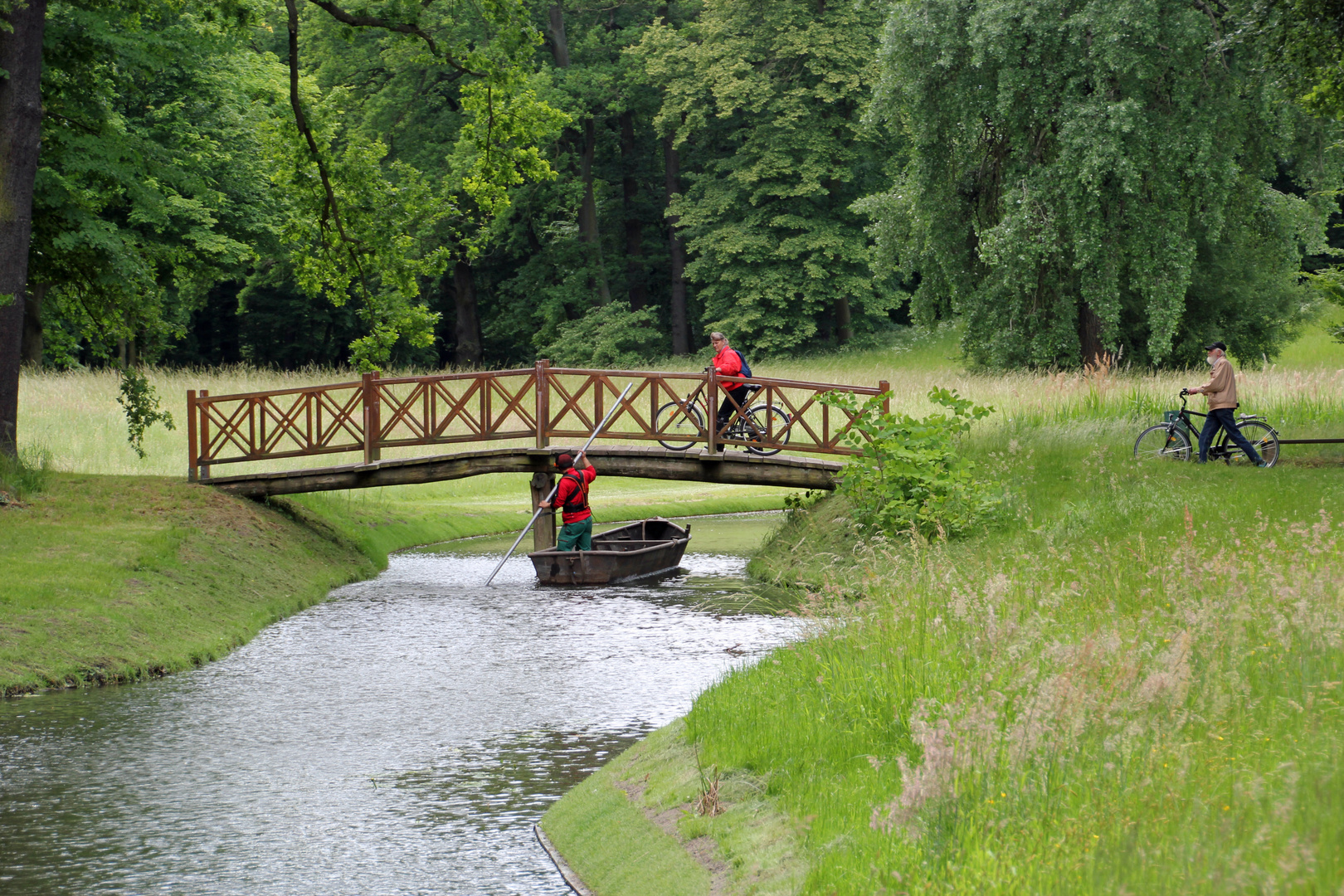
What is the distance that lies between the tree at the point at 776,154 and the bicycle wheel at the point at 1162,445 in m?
28.2

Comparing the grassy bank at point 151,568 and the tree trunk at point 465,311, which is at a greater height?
the tree trunk at point 465,311

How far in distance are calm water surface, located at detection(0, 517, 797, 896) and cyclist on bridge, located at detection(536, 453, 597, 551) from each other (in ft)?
6.55

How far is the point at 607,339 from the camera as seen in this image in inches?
1889

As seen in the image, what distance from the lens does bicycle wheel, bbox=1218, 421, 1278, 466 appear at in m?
17.0

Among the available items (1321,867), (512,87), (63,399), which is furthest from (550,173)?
(1321,867)

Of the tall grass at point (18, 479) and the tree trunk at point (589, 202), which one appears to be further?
the tree trunk at point (589, 202)

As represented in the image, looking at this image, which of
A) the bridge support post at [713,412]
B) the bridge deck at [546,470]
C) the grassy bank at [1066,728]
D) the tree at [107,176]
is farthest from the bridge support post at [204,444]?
the grassy bank at [1066,728]

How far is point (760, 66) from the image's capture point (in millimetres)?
48125

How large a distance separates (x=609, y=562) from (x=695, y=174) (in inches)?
1267

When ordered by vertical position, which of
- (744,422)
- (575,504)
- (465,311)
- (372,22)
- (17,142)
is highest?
(372,22)

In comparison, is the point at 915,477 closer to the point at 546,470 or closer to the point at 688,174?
the point at 546,470

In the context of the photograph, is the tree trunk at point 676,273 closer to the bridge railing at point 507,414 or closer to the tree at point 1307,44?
the bridge railing at point 507,414

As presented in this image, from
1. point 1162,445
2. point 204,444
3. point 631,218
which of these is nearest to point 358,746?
point 1162,445

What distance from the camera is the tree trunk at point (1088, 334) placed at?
30953 millimetres
